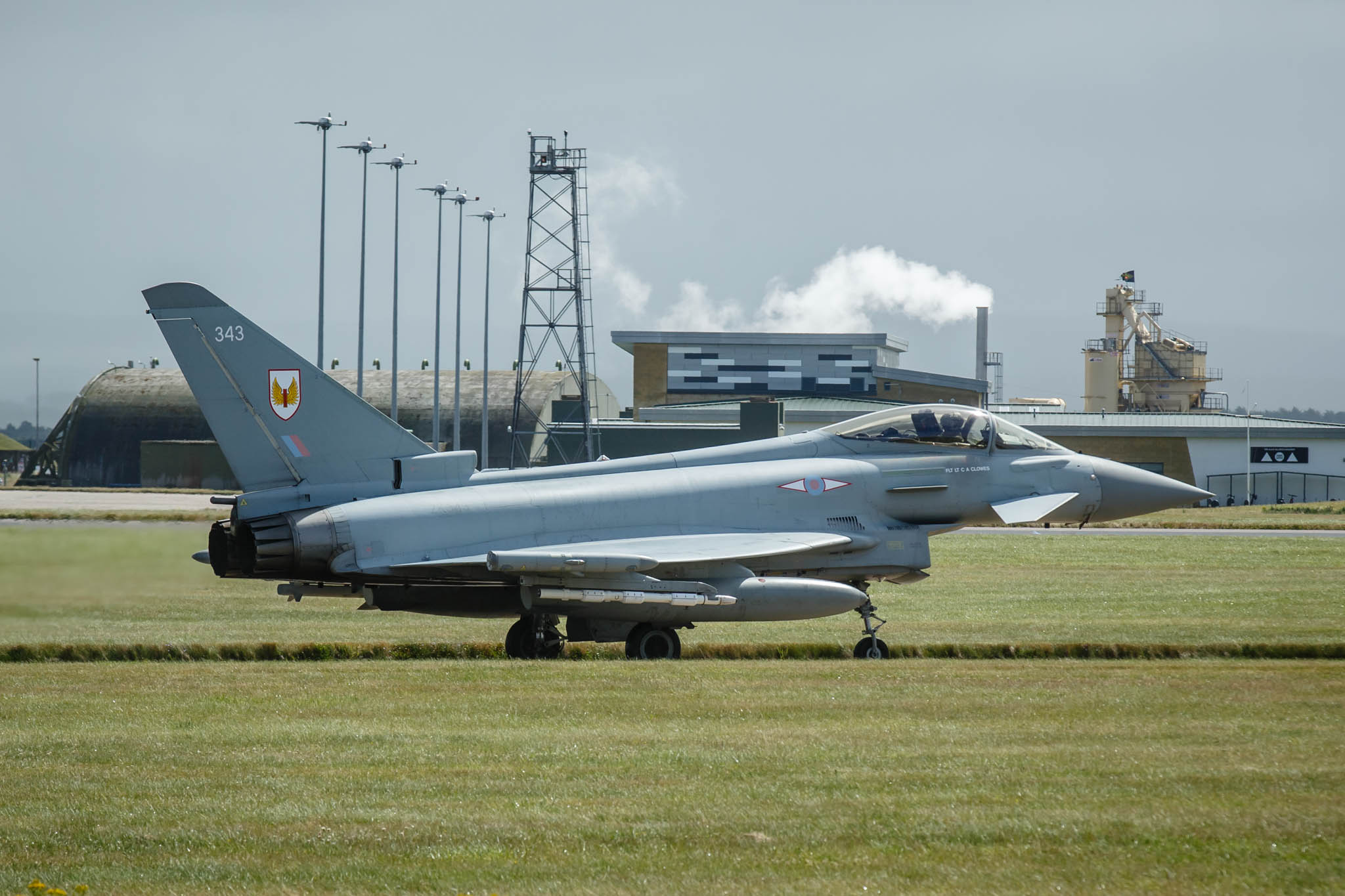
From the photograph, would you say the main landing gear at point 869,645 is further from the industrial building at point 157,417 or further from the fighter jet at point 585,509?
the industrial building at point 157,417

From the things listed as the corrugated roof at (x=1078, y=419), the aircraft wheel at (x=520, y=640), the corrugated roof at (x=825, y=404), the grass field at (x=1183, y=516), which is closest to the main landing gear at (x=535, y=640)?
the aircraft wheel at (x=520, y=640)

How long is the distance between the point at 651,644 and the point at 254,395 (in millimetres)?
5586

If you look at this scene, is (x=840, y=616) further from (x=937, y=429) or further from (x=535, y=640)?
(x=535, y=640)

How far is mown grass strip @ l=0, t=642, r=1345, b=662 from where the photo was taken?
16.6 m

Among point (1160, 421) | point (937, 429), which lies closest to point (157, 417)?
point (1160, 421)

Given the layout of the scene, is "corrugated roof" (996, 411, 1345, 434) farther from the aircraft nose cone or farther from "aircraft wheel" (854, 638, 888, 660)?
"aircraft wheel" (854, 638, 888, 660)

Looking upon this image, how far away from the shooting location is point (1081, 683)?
13430 millimetres

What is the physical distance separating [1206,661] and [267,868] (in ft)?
40.5

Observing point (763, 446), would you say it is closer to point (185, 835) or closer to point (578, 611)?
point (578, 611)

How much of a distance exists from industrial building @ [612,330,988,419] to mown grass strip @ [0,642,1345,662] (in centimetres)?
6981

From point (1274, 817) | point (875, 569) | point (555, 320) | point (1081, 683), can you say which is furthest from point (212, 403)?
point (555, 320)

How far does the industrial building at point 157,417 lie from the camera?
7956 cm

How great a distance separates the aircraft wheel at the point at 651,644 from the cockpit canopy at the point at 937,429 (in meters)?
3.80

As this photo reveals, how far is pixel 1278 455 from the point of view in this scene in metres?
73.6
